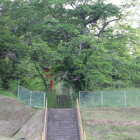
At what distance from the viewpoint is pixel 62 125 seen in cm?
1808

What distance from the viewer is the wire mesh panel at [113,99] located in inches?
854

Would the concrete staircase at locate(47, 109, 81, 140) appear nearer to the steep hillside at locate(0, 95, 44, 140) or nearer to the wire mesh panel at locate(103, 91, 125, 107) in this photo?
the steep hillside at locate(0, 95, 44, 140)

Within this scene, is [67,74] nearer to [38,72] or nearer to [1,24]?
[38,72]

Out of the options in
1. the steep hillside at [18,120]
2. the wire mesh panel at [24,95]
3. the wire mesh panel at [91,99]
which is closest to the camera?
the steep hillside at [18,120]

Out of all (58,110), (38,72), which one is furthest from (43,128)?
(38,72)

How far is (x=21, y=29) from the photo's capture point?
26.4 m

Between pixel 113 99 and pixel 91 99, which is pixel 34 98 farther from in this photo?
pixel 113 99

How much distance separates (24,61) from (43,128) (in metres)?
11.3

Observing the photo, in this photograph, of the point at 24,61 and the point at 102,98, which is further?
the point at 24,61

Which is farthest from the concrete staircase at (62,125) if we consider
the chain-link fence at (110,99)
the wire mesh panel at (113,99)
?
the wire mesh panel at (113,99)

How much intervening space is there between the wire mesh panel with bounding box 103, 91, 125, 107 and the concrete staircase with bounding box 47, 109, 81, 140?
3.20 meters

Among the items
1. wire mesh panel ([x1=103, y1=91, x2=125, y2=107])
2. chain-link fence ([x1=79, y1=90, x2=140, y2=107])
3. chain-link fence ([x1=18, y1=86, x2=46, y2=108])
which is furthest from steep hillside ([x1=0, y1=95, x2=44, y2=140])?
wire mesh panel ([x1=103, y1=91, x2=125, y2=107])

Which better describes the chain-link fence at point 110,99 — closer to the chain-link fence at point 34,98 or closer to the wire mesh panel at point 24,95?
the chain-link fence at point 34,98

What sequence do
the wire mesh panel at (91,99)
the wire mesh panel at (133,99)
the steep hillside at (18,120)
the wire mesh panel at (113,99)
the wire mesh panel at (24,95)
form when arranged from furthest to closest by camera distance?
the wire mesh panel at (24,95) < the wire mesh panel at (91,99) < the wire mesh panel at (113,99) < the wire mesh panel at (133,99) < the steep hillside at (18,120)
